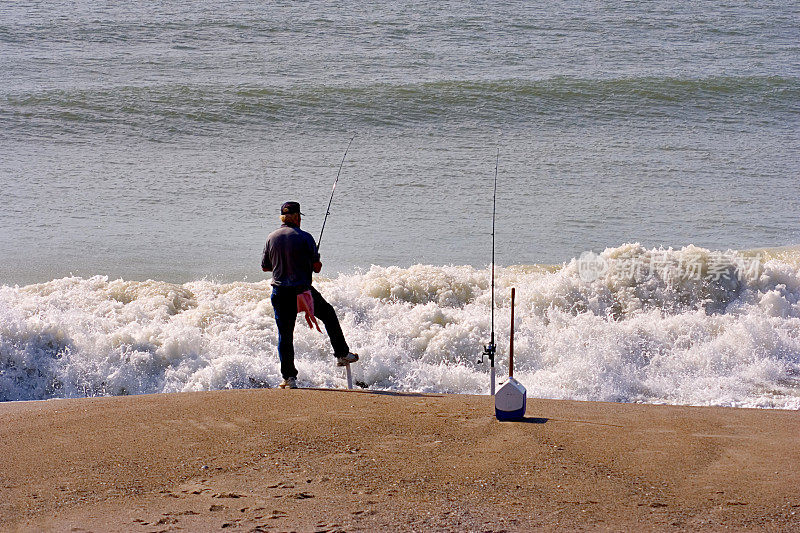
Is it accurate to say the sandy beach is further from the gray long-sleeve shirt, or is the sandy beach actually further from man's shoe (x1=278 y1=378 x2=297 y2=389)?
the gray long-sleeve shirt

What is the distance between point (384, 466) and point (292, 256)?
1910 mm

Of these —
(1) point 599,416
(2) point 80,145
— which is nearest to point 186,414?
(1) point 599,416

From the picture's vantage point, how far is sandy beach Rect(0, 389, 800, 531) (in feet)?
12.5

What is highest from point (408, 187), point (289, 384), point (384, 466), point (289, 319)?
point (408, 187)

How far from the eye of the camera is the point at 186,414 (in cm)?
530

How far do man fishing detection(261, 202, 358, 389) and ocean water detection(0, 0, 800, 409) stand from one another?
3.56 ft

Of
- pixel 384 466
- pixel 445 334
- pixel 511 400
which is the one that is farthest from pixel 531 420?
pixel 445 334

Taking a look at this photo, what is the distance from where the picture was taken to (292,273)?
19.3 feet

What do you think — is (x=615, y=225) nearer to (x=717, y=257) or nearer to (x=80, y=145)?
(x=717, y=257)

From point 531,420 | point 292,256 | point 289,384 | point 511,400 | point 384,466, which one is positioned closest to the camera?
point 384,466

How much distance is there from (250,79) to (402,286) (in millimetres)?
10989

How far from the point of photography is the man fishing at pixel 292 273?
19.3 ft

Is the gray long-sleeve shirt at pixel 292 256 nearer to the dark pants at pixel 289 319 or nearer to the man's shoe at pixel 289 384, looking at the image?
the dark pants at pixel 289 319

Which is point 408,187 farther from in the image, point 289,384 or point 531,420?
point 531,420
